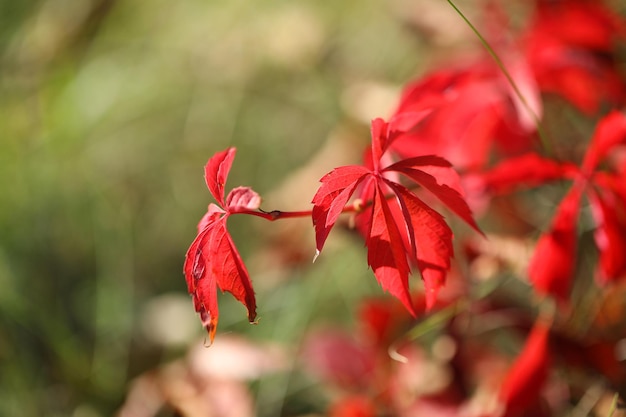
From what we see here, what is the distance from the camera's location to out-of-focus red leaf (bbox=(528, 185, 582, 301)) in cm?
69

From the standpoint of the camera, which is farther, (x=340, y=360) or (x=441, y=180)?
(x=340, y=360)

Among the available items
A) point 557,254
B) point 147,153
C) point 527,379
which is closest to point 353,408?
point 527,379

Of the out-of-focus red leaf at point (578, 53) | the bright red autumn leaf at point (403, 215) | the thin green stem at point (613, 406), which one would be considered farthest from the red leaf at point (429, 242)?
the out-of-focus red leaf at point (578, 53)

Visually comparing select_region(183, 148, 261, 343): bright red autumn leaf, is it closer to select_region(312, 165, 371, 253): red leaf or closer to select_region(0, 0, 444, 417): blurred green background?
select_region(312, 165, 371, 253): red leaf

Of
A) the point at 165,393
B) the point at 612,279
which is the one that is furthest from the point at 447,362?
the point at 165,393

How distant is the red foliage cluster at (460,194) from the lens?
21.5 inches

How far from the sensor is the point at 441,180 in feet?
1.89

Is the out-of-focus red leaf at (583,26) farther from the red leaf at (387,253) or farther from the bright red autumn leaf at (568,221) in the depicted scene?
the red leaf at (387,253)

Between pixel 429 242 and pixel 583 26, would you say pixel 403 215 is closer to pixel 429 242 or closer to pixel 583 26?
pixel 429 242

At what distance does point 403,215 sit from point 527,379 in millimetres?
315

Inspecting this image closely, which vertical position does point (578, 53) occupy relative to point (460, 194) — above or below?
below

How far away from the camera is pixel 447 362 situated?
876 millimetres

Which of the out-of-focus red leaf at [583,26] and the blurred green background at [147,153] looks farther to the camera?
the blurred green background at [147,153]

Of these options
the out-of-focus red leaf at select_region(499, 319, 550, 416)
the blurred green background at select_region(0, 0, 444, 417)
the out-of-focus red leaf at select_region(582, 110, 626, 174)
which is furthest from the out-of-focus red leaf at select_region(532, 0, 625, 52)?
the out-of-focus red leaf at select_region(499, 319, 550, 416)
